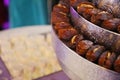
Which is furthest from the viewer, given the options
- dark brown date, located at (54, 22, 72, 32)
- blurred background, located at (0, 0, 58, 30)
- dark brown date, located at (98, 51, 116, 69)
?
blurred background, located at (0, 0, 58, 30)

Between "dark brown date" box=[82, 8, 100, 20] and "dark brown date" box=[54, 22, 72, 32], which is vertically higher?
"dark brown date" box=[82, 8, 100, 20]

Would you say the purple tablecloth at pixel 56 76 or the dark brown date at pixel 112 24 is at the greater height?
the dark brown date at pixel 112 24

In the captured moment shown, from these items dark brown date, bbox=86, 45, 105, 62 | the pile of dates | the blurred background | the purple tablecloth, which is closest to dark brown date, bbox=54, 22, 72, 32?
the pile of dates

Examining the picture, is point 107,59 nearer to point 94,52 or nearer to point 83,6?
point 94,52

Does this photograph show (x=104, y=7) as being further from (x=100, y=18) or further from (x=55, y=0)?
(x=55, y=0)

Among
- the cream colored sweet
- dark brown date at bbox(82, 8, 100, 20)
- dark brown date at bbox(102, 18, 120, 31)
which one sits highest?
dark brown date at bbox(82, 8, 100, 20)

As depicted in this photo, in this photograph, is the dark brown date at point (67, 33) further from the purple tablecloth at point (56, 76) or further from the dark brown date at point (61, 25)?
the purple tablecloth at point (56, 76)

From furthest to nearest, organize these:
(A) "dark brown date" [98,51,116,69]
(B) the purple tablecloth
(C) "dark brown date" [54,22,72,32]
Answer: (B) the purple tablecloth < (C) "dark brown date" [54,22,72,32] < (A) "dark brown date" [98,51,116,69]

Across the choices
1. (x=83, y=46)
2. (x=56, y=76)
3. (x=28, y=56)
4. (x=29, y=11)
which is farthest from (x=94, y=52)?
(x=29, y=11)

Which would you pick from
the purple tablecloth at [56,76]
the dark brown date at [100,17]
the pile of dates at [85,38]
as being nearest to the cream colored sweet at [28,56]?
the purple tablecloth at [56,76]

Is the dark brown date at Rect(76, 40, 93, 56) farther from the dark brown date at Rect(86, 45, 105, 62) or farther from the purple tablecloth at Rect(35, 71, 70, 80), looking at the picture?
the purple tablecloth at Rect(35, 71, 70, 80)
